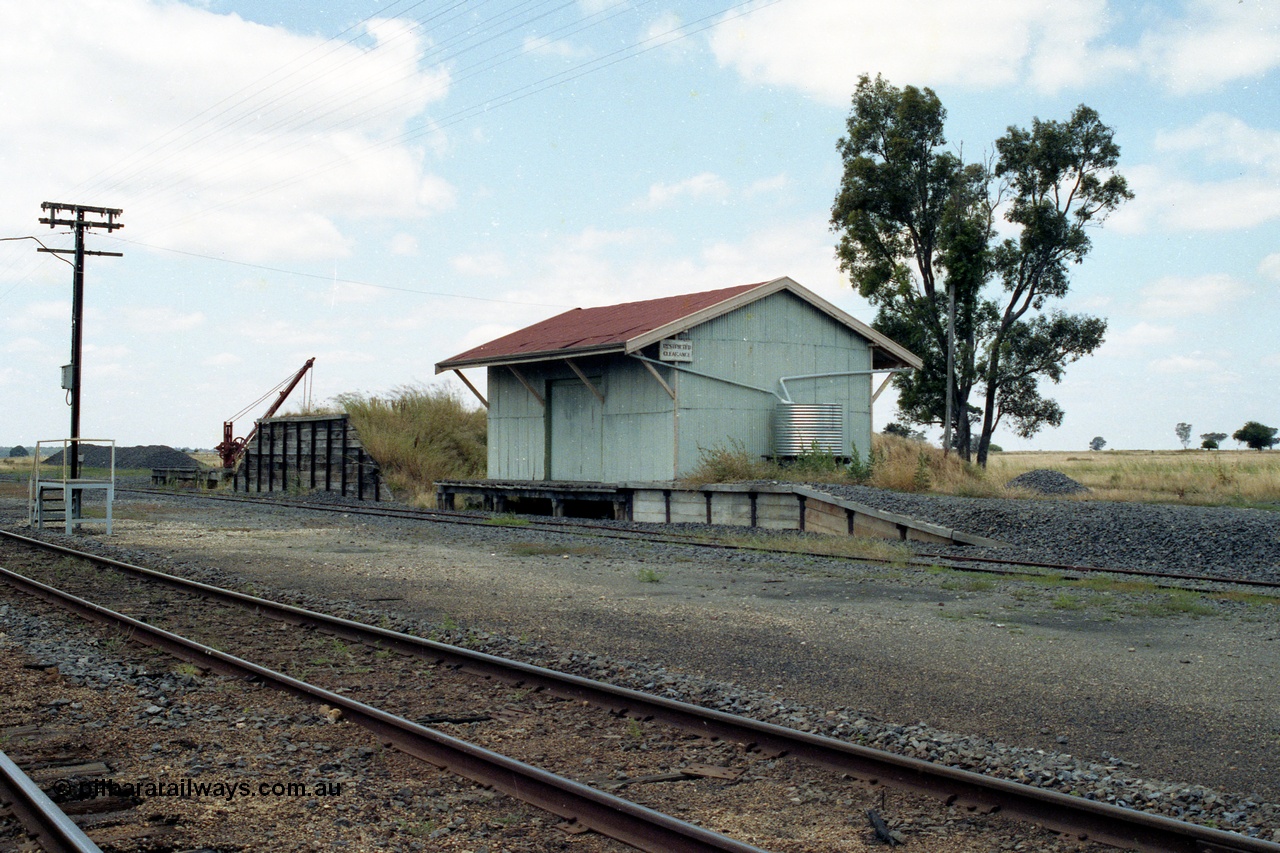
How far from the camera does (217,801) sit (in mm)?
4508

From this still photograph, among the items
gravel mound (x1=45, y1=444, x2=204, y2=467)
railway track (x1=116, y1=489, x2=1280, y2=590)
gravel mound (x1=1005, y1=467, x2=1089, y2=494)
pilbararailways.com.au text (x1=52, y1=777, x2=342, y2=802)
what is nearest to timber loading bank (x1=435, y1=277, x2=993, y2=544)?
railway track (x1=116, y1=489, x2=1280, y2=590)

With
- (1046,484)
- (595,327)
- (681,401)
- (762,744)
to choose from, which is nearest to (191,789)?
(762,744)

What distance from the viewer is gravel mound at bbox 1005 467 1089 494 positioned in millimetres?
25797

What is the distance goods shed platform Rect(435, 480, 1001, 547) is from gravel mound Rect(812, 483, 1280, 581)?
0.41 meters

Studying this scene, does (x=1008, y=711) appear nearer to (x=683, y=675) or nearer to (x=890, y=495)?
(x=683, y=675)

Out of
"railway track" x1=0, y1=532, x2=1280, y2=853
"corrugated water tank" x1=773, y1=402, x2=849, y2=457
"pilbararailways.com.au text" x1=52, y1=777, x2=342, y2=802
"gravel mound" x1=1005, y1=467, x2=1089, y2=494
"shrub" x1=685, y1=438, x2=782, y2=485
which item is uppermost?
"corrugated water tank" x1=773, y1=402, x2=849, y2=457

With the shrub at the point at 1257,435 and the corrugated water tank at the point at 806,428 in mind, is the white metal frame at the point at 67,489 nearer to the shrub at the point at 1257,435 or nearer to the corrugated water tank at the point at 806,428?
the corrugated water tank at the point at 806,428

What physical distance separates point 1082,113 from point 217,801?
3729cm

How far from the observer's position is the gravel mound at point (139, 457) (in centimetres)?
6838

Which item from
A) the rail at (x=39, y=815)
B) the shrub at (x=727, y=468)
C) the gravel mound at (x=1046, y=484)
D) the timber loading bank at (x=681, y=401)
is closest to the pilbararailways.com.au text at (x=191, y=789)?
the rail at (x=39, y=815)

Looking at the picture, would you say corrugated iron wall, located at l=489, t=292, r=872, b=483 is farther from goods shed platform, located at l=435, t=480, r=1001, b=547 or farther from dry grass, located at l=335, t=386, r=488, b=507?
dry grass, located at l=335, t=386, r=488, b=507

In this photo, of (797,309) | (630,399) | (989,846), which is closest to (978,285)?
(797,309)

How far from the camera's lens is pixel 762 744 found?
17.3 ft

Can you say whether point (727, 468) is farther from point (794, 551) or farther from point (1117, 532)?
point (1117, 532)
